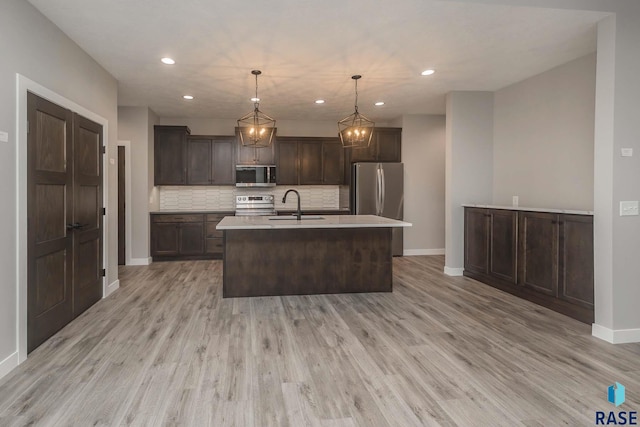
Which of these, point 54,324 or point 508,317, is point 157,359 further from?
point 508,317

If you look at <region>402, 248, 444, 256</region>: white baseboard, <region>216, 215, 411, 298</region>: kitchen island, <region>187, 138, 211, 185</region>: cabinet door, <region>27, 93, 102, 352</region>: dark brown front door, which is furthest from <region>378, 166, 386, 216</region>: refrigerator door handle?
<region>27, 93, 102, 352</region>: dark brown front door

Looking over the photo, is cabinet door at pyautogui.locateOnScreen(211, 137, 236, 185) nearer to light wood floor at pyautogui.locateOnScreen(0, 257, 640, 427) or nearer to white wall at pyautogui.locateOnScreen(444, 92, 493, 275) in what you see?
light wood floor at pyautogui.locateOnScreen(0, 257, 640, 427)

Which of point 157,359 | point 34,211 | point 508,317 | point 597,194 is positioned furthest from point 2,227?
point 597,194

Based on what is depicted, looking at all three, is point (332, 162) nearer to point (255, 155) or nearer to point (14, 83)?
point (255, 155)

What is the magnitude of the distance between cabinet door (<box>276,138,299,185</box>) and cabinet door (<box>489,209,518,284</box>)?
3.86 meters

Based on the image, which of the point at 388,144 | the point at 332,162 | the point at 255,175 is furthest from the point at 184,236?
the point at 388,144

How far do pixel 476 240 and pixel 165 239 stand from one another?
17.2 ft

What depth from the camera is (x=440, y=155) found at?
7539mm

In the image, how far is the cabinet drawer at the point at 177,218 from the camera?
6830 millimetres

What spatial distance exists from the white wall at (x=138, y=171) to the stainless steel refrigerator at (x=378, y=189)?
3.72 m

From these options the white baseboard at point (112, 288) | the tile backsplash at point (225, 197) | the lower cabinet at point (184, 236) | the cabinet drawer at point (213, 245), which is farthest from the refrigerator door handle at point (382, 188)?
the white baseboard at point (112, 288)

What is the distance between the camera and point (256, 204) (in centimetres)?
746

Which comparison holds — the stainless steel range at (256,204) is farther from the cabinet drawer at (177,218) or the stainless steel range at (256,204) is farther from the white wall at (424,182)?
the white wall at (424,182)

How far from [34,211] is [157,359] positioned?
1.51 m
